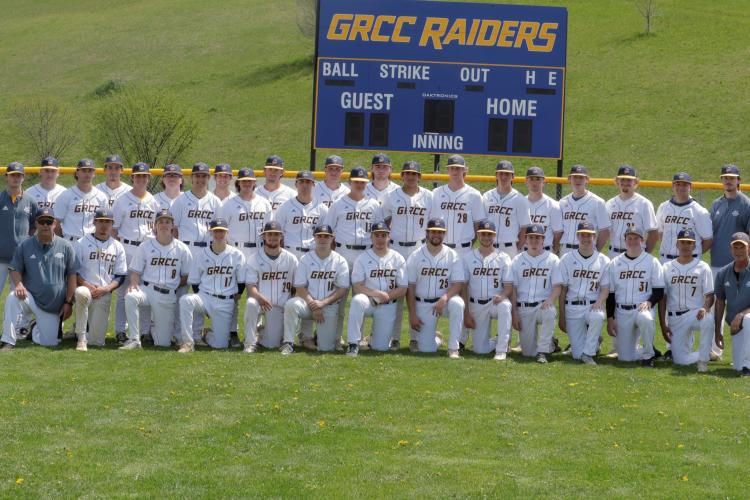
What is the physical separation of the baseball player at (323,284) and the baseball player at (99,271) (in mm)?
1926

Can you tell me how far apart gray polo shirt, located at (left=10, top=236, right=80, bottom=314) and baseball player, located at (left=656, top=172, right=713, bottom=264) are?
6239 mm

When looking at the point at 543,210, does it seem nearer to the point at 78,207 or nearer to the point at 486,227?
the point at 486,227

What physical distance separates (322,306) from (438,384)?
202 cm

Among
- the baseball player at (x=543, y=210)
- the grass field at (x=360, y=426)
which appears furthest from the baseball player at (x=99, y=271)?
the baseball player at (x=543, y=210)

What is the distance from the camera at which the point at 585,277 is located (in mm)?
11914

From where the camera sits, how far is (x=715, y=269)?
12.7 m

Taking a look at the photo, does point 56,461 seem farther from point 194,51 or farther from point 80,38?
point 80,38

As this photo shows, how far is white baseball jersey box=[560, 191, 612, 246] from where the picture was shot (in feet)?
42.1

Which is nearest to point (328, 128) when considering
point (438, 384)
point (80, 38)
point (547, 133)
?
point (547, 133)

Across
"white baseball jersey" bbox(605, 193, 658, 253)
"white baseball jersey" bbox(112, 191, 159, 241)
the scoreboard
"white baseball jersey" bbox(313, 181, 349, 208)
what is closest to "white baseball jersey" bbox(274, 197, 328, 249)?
"white baseball jersey" bbox(313, 181, 349, 208)

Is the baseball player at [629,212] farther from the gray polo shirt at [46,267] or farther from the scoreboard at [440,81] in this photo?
the gray polo shirt at [46,267]

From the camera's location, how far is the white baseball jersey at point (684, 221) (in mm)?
12383

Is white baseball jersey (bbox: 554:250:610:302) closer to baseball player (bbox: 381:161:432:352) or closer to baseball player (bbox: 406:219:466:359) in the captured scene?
baseball player (bbox: 406:219:466:359)

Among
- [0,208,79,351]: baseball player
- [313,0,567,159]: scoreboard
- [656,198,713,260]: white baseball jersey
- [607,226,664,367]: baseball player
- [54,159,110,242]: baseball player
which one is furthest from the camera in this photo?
[313,0,567,159]: scoreboard
